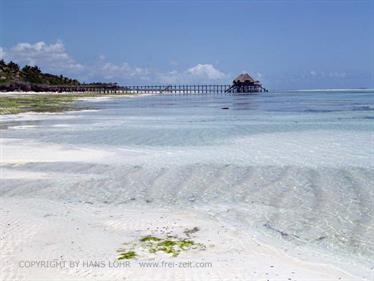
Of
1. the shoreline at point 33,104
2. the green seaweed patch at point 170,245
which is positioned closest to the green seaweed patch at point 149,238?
the green seaweed patch at point 170,245

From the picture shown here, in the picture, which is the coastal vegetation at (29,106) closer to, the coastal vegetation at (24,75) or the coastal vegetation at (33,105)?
the coastal vegetation at (33,105)

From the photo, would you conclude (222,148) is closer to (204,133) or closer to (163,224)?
(204,133)

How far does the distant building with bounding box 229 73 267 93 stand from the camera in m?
128

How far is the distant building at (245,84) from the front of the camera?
128 meters

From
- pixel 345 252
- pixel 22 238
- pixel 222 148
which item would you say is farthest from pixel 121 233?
pixel 222 148

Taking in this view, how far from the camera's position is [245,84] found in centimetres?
12925

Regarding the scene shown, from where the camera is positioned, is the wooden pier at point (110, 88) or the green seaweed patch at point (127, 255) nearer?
the green seaweed patch at point (127, 255)

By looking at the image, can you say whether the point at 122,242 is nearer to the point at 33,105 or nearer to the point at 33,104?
the point at 33,105

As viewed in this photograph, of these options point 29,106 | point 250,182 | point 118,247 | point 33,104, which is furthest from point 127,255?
point 33,104

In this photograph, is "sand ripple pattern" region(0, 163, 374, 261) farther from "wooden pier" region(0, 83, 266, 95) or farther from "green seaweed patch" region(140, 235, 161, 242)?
"wooden pier" region(0, 83, 266, 95)

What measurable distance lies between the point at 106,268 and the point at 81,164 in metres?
7.67

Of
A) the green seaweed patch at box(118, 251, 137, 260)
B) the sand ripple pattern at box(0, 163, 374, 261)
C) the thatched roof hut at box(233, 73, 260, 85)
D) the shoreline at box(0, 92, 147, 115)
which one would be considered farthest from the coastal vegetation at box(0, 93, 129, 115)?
the thatched roof hut at box(233, 73, 260, 85)

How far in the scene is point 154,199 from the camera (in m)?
9.48

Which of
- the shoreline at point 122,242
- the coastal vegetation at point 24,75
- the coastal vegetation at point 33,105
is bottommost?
the shoreline at point 122,242
